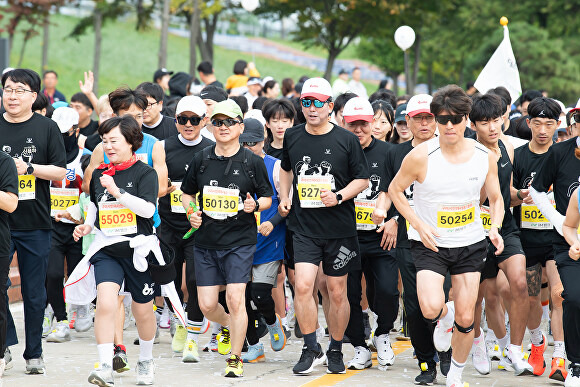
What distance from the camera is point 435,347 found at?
22.7ft

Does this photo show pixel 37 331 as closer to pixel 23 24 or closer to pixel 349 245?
pixel 349 245

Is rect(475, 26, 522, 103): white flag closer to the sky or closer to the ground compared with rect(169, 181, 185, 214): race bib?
closer to the sky

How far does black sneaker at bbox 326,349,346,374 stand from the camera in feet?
24.0

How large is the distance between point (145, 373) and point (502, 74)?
658 cm

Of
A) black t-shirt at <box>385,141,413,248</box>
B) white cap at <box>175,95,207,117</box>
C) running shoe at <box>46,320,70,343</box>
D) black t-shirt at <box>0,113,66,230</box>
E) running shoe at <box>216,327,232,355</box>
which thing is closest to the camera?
black t-shirt at <box>0,113,66,230</box>

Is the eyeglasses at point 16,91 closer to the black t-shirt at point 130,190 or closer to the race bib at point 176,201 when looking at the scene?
the black t-shirt at point 130,190

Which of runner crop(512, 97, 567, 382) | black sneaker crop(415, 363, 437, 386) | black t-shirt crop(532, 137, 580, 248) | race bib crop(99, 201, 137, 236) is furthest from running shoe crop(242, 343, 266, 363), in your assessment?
black t-shirt crop(532, 137, 580, 248)

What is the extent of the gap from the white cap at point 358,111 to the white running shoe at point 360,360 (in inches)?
76.0

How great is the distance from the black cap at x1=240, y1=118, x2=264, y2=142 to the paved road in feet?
6.36

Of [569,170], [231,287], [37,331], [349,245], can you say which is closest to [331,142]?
[349,245]

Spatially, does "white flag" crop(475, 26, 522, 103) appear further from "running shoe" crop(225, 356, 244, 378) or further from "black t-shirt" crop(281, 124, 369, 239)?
"running shoe" crop(225, 356, 244, 378)

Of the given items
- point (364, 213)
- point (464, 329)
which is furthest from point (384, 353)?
point (464, 329)

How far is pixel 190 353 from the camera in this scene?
25.3ft

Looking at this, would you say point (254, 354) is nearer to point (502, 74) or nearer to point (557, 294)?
point (557, 294)
